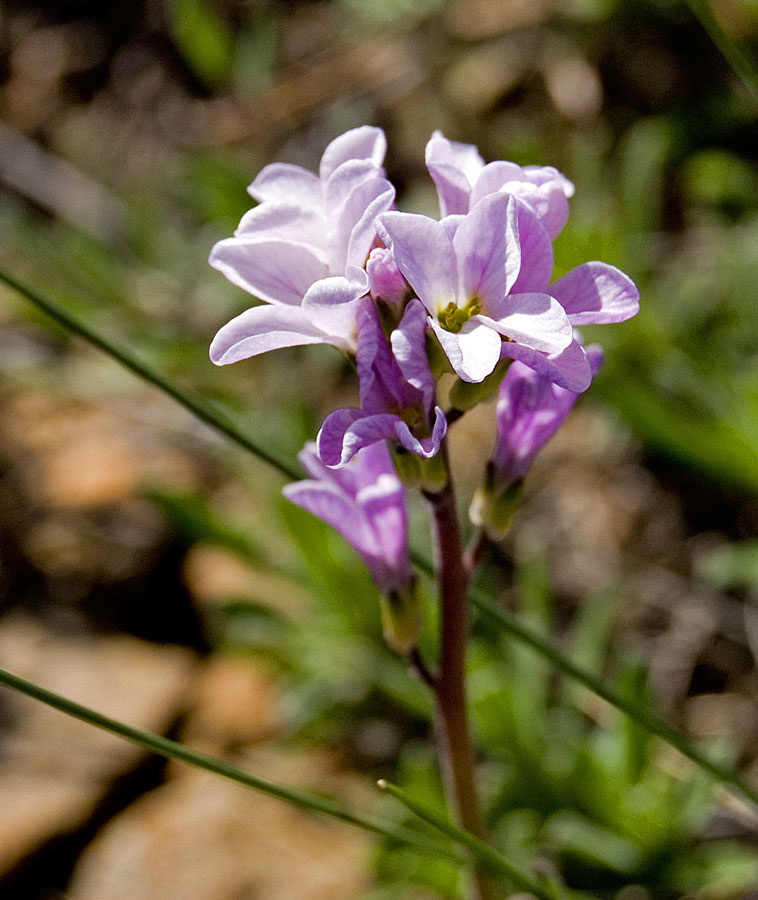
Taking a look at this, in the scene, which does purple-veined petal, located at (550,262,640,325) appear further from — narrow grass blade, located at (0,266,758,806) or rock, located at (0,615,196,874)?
rock, located at (0,615,196,874)

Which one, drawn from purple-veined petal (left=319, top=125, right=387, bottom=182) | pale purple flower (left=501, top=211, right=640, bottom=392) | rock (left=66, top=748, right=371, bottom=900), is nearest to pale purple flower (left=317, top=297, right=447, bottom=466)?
pale purple flower (left=501, top=211, right=640, bottom=392)

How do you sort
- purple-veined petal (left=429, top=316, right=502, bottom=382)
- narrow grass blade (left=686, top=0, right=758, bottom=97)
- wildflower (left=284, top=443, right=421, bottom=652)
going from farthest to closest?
1. narrow grass blade (left=686, top=0, right=758, bottom=97)
2. wildflower (left=284, top=443, right=421, bottom=652)
3. purple-veined petal (left=429, top=316, right=502, bottom=382)

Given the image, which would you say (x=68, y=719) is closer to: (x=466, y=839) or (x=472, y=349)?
(x=466, y=839)

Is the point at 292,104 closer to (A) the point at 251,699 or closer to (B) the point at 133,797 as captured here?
(A) the point at 251,699

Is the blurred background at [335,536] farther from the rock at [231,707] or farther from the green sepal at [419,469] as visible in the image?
the green sepal at [419,469]

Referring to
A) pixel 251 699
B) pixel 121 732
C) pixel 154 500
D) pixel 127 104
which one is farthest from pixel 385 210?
pixel 127 104
